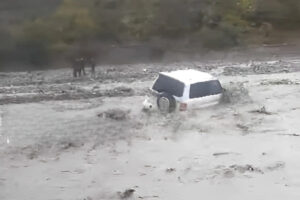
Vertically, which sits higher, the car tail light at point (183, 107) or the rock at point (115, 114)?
the car tail light at point (183, 107)

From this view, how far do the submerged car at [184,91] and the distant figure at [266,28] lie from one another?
33.9 ft

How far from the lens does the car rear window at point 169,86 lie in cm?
1817

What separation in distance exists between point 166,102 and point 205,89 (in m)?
1.14

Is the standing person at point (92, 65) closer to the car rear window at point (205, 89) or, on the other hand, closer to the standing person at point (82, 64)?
the standing person at point (82, 64)

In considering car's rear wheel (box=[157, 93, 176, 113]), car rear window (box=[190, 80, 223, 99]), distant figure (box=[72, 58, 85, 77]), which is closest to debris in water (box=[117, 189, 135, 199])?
car's rear wheel (box=[157, 93, 176, 113])

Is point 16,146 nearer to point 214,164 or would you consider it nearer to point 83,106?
point 83,106

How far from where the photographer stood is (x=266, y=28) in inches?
1131

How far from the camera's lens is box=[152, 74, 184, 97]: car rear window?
18.2 meters

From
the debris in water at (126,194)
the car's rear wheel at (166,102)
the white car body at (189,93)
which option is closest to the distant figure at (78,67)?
the white car body at (189,93)

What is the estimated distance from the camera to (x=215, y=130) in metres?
17.7

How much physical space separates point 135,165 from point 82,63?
26.6ft

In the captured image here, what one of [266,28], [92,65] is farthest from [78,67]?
[266,28]

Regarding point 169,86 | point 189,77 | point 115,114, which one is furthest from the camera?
point 115,114

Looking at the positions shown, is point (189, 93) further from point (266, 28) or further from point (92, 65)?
point (266, 28)
